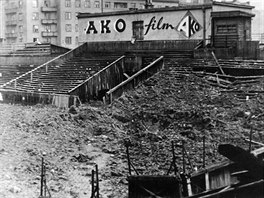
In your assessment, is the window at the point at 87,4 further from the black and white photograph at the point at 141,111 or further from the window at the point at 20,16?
the black and white photograph at the point at 141,111

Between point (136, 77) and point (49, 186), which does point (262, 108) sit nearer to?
point (136, 77)

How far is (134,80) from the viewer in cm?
2402

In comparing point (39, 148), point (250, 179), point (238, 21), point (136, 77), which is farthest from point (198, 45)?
point (250, 179)

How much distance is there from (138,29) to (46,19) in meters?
35.4

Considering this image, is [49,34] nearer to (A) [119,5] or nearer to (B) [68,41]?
(B) [68,41]

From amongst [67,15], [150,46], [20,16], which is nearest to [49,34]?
[67,15]

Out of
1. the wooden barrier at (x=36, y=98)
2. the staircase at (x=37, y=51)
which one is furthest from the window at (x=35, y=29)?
the wooden barrier at (x=36, y=98)

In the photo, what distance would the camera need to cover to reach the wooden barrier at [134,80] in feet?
74.4

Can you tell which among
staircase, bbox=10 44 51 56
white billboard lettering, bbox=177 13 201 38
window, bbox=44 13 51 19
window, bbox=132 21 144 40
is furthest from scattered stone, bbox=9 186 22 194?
window, bbox=44 13 51 19

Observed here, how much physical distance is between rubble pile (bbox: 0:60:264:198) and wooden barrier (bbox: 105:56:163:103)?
0.35 m

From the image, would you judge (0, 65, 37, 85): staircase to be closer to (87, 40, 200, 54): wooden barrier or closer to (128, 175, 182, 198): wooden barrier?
(87, 40, 200, 54): wooden barrier

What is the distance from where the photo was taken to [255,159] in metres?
9.92

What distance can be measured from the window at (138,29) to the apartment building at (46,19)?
30842 mm

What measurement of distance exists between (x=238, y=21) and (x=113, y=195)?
18302 millimetres
